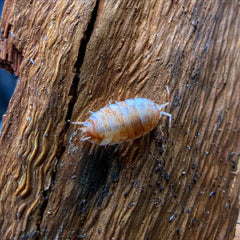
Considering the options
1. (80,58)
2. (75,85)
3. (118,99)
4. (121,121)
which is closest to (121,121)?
(121,121)

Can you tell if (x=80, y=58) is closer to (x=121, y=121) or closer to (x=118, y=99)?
(x=118, y=99)

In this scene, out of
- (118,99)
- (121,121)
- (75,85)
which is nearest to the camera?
(121,121)

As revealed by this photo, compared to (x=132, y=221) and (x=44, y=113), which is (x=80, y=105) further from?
(x=132, y=221)

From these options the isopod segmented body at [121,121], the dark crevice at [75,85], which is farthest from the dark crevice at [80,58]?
the isopod segmented body at [121,121]

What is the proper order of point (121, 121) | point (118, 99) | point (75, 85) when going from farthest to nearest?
point (118, 99) < point (75, 85) < point (121, 121)

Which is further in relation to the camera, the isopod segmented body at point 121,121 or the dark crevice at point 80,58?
the dark crevice at point 80,58

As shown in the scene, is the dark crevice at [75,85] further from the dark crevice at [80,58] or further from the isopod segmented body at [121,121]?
the isopod segmented body at [121,121]
